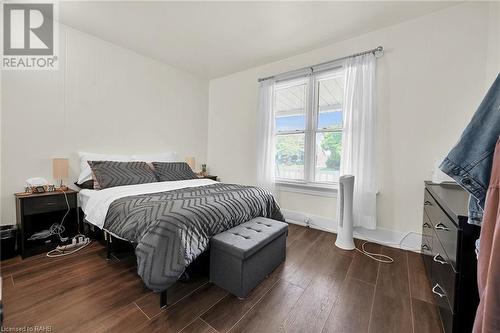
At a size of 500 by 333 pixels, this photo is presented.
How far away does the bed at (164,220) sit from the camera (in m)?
1.34

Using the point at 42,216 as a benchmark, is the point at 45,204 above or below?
above

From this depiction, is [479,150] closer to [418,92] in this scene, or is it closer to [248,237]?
[248,237]

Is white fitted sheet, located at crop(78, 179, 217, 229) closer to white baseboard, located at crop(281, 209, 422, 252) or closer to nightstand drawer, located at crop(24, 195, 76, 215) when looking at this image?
nightstand drawer, located at crop(24, 195, 76, 215)

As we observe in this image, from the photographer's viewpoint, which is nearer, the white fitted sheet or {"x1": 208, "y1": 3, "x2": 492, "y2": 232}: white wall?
the white fitted sheet

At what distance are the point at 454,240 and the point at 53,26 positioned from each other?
14.1ft

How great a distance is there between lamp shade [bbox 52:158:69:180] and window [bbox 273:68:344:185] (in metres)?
2.90

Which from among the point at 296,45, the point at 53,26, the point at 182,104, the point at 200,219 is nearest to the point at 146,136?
the point at 182,104

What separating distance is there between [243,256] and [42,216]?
2.55 m

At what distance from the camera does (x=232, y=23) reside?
8.01 feet

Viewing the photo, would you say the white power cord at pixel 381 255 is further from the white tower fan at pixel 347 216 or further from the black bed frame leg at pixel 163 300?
the black bed frame leg at pixel 163 300

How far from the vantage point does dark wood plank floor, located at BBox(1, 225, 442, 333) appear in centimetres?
127

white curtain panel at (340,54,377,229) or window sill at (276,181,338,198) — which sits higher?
white curtain panel at (340,54,377,229)

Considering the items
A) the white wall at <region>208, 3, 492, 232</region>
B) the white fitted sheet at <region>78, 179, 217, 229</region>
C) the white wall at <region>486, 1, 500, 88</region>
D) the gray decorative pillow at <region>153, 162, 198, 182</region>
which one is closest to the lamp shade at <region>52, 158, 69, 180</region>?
the white fitted sheet at <region>78, 179, 217, 229</region>

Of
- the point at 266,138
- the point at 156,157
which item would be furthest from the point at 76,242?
the point at 266,138
